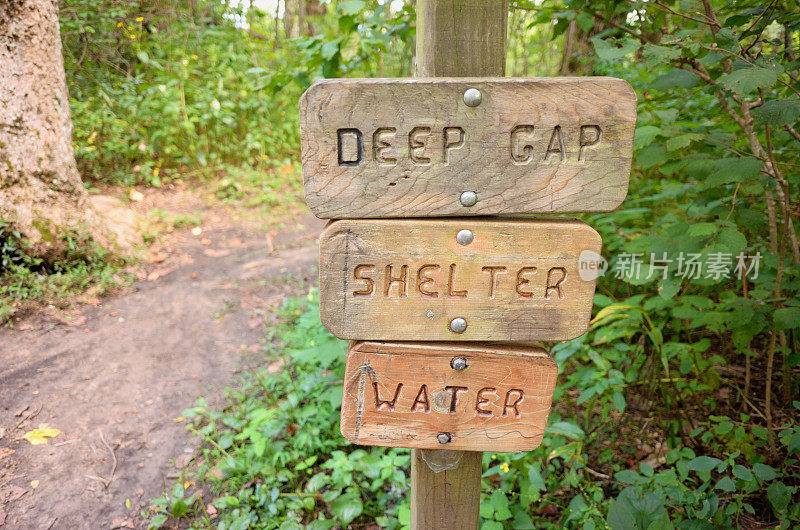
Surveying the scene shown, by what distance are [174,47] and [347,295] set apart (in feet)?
21.9

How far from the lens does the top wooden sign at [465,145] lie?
37.9 inches

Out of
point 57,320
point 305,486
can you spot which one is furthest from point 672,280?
point 57,320

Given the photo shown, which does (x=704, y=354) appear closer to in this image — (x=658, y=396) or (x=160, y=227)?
(x=658, y=396)

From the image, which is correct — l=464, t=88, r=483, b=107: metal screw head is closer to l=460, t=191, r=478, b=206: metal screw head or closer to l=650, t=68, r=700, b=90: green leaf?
l=460, t=191, r=478, b=206: metal screw head

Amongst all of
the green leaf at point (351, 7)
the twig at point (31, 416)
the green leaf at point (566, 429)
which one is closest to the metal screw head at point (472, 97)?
the green leaf at point (351, 7)

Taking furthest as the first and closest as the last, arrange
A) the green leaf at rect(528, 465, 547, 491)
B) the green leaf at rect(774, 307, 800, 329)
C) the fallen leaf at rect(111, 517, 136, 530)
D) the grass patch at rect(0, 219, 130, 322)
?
the grass patch at rect(0, 219, 130, 322) → the fallen leaf at rect(111, 517, 136, 530) → the green leaf at rect(774, 307, 800, 329) → the green leaf at rect(528, 465, 547, 491)

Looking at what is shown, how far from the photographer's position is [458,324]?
1098 mm

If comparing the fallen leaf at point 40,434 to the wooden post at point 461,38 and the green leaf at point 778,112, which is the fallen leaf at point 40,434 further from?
the green leaf at point 778,112

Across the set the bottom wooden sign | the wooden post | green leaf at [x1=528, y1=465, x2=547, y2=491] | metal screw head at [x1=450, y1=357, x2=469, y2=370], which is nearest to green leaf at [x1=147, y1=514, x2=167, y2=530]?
the bottom wooden sign

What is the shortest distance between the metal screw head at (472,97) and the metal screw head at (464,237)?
0.87ft

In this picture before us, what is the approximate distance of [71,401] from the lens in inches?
109

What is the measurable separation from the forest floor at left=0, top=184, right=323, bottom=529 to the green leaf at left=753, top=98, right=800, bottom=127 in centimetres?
277

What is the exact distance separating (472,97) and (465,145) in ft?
0.31

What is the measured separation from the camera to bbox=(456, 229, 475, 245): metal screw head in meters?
1.04
